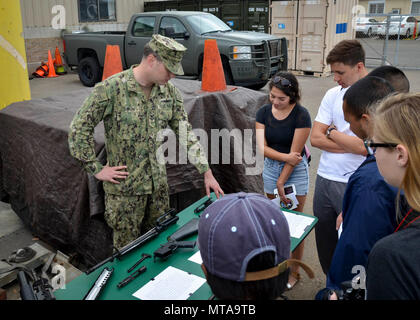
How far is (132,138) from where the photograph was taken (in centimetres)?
269

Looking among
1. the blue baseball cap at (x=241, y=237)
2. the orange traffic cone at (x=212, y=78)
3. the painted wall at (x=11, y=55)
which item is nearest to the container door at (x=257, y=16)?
the orange traffic cone at (x=212, y=78)

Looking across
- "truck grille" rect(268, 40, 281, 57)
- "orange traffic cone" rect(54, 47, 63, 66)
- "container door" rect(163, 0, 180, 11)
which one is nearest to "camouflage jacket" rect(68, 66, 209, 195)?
"truck grille" rect(268, 40, 281, 57)

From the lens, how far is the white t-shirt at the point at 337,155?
2711 millimetres

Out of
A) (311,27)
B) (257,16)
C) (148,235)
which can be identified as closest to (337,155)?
(148,235)

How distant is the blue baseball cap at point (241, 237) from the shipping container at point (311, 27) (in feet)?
39.3

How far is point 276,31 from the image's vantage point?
12.9 meters

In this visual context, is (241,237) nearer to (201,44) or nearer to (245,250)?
(245,250)

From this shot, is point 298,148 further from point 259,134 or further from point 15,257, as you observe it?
point 15,257

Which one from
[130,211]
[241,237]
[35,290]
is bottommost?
[130,211]

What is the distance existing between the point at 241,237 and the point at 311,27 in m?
12.3

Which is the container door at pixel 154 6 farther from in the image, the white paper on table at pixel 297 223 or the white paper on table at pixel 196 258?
the white paper on table at pixel 196 258

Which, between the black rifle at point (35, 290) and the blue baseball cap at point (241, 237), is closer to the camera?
the blue baseball cap at point (241, 237)

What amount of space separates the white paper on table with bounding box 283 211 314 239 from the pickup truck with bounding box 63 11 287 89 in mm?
7079

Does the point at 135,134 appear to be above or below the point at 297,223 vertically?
above
